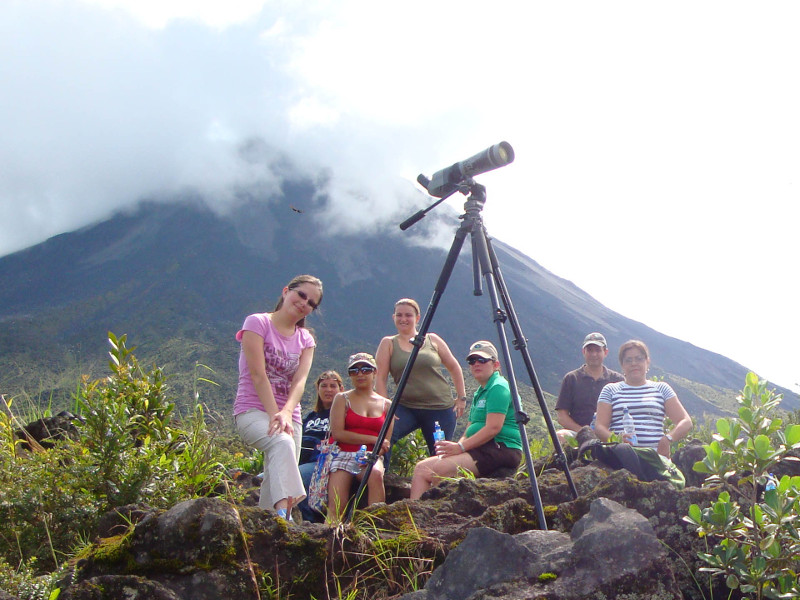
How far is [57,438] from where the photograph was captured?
3688mm

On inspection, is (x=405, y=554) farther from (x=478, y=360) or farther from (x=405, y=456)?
(x=405, y=456)

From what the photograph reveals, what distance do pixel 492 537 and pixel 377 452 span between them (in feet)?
3.59

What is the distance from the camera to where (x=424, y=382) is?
475cm

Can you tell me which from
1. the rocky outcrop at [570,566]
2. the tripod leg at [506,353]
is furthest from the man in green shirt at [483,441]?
Result: the rocky outcrop at [570,566]

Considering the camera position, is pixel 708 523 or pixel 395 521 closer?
pixel 708 523

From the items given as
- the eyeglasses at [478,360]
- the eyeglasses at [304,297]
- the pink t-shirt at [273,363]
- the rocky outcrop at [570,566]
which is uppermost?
the eyeglasses at [304,297]

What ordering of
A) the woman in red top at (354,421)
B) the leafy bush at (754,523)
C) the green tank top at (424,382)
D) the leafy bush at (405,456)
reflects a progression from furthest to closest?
the leafy bush at (405,456)
the green tank top at (424,382)
the woman in red top at (354,421)
the leafy bush at (754,523)

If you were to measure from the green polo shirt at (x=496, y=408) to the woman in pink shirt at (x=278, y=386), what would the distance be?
1117 mm

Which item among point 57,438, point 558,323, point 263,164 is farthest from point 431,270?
point 57,438

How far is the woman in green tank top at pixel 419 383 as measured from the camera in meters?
4.72

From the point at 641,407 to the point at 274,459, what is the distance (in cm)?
234

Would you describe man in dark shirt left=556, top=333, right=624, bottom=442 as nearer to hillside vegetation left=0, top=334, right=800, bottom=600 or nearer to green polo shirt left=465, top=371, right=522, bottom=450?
green polo shirt left=465, top=371, right=522, bottom=450

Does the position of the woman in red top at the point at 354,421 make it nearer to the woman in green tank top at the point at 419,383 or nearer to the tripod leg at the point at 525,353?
the woman in green tank top at the point at 419,383

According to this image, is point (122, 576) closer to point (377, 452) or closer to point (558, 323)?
point (377, 452)
